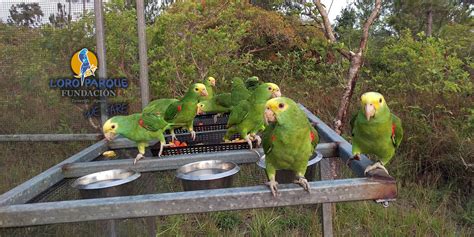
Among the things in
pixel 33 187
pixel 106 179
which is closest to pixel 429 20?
pixel 106 179

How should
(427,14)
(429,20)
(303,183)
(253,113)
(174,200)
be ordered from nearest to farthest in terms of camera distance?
(174,200), (303,183), (253,113), (429,20), (427,14)

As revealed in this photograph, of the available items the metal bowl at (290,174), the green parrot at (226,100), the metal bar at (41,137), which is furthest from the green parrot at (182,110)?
the metal bar at (41,137)

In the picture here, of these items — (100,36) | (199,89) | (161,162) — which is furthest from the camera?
(100,36)

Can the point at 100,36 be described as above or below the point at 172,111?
above

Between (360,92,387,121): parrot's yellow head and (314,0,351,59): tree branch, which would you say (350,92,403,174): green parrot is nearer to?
(360,92,387,121): parrot's yellow head

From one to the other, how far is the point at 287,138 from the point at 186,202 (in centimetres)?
54

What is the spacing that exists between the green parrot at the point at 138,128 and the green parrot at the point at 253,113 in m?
0.55

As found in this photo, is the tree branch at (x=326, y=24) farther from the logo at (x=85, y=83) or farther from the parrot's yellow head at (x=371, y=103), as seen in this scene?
the parrot's yellow head at (x=371, y=103)

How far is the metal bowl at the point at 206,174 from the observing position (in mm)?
1768

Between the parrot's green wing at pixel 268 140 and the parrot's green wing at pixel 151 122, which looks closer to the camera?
the parrot's green wing at pixel 268 140

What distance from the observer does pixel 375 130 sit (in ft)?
5.85

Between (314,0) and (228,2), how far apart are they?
2358 millimetres

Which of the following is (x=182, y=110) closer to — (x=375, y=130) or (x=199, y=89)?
(x=199, y=89)

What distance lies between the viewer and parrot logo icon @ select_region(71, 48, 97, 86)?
377cm
